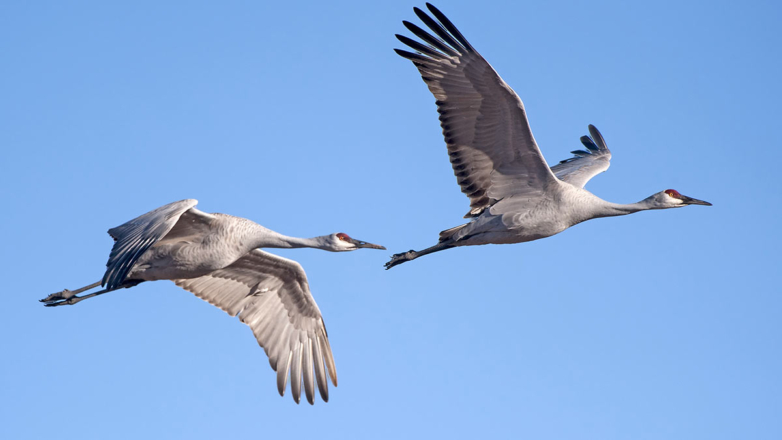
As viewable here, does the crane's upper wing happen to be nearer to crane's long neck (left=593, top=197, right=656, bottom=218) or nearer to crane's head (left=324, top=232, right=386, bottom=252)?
crane's head (left=324, top=232, right=386, bottom=252)

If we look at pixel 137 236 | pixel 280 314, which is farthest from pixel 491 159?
pixel 137 236

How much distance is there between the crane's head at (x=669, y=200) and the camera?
14.1 metres

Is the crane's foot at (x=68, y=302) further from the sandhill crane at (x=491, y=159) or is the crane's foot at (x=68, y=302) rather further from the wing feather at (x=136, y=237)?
the sandhill crane at (x=491, y=159)

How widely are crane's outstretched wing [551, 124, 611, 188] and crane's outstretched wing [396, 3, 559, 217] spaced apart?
7.56 ft

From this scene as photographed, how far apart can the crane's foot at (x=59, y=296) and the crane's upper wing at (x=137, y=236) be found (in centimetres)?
191

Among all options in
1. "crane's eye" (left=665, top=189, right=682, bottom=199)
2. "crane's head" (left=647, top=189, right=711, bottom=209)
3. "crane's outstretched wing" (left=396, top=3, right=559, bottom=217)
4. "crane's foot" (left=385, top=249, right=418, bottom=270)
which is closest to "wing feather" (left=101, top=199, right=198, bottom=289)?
"crane's foot" (left=385, top=249, right=418, bottom=270)

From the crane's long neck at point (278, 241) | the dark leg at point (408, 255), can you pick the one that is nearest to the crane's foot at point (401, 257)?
the dark leg at point (408, 255)

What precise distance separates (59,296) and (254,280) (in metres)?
2.82

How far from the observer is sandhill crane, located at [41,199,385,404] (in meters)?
13.1

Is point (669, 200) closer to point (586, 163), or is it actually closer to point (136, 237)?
point (586, 163)

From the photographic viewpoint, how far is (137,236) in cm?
1227

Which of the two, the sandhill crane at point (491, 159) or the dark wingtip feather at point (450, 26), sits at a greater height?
the dark wingtip feather at point (450, 26)

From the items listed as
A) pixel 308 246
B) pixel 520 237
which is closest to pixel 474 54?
pixel 520 237

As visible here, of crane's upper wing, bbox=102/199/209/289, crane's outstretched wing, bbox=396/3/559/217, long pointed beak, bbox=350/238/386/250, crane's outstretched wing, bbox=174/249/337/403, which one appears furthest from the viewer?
crane's outstretched wing, bbox=174/249/337/403
